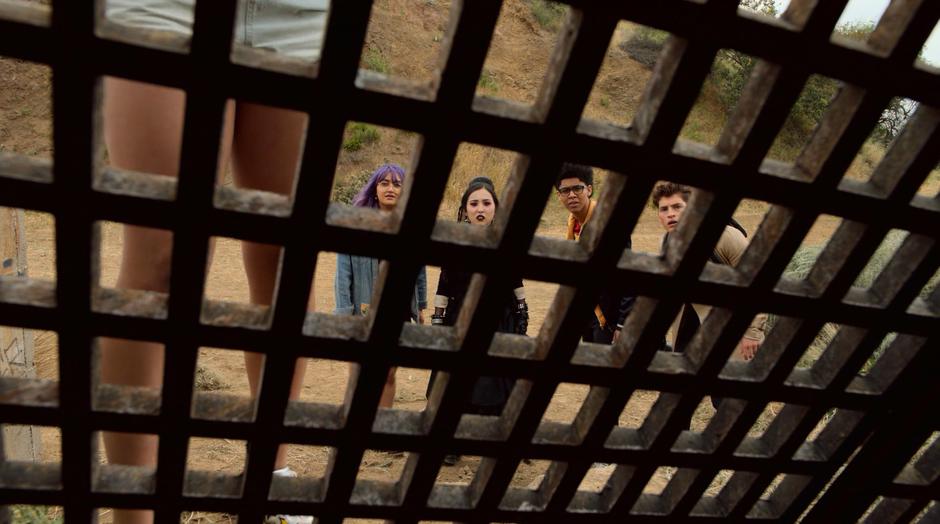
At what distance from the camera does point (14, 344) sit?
7.56 ft

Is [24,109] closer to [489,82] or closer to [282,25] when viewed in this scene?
[489,82]

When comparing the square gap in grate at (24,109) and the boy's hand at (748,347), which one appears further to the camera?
the square gap in grate at (24,109)

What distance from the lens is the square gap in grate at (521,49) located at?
1772 cm

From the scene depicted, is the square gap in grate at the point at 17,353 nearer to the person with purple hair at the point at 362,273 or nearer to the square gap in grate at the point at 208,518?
the square gap in grate at the point at 208,518

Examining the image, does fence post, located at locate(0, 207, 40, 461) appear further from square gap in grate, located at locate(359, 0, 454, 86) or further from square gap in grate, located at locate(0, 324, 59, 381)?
square gap in grate, located at locate(359, 0, 454, 86)

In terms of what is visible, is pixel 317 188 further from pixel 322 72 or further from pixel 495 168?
pixel 495 168

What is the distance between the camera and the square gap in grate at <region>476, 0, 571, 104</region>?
17719mm

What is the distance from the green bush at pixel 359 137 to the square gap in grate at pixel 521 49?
15.6ft

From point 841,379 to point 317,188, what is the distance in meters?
0.97

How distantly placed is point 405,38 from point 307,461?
15000mm

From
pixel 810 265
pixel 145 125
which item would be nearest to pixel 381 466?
pixel 145 125

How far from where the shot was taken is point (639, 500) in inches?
55.4

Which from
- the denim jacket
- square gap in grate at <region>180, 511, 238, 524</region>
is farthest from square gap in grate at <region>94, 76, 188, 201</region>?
the denim jacket

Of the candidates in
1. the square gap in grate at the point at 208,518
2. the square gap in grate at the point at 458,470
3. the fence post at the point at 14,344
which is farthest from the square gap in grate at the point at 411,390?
the fence post at the point at 14,344
